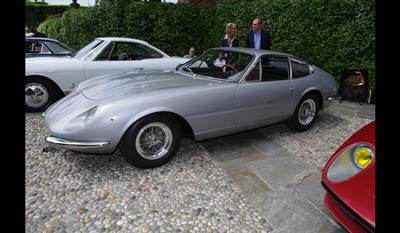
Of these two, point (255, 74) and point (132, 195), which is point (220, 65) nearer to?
point (255, 74)

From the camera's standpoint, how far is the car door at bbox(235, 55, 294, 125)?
3.68 metres

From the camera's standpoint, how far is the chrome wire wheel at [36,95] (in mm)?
5098

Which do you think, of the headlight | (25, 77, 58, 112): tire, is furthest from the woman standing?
the headlight

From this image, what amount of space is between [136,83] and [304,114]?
2.72 metres

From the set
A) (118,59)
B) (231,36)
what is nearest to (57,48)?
(118,59)

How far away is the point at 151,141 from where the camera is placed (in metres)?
3.18

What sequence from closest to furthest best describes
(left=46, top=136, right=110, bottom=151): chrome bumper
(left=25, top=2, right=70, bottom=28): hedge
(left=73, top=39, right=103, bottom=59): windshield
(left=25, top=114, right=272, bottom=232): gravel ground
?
(left=25, top=114, right=272, bottom=232): gravel ground
(left=46, top=136, right=110, bottom=151): chrome bumper
(left=73, top=39, right=103, bottom=59): windshield
(left=25, top=2, right=70, bottom=28): hedge

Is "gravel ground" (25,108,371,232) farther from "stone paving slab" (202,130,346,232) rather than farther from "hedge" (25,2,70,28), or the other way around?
"hedge" (25,2,70,28)

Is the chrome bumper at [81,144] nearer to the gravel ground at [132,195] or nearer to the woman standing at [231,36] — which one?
the gravel ground at [132,195]

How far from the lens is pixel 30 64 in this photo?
5141 millimetres

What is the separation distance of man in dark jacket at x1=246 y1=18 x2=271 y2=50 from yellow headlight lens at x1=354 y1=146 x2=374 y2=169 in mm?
4319

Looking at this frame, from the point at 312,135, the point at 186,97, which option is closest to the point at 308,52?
the point at 312,135

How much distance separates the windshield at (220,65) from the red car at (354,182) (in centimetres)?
192

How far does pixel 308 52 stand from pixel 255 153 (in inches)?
177
